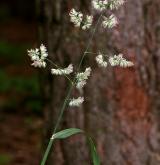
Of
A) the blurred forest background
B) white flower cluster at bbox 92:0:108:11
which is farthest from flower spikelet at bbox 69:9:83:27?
the blurred forest background

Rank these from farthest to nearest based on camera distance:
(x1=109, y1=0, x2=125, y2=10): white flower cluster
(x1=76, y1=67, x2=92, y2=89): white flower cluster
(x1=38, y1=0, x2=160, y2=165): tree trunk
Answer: (x1=38, y1=0, x2=160, y2=165): tree trunk
(x1=76, y1=67, x2=92, y2=89): white flower cluster
(x1=109, y1=0, x2=125, y2=10): white flower cluster

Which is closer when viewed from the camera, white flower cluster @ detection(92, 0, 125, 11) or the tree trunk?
white flower cluster @ detection(92, 0, 125, 11)

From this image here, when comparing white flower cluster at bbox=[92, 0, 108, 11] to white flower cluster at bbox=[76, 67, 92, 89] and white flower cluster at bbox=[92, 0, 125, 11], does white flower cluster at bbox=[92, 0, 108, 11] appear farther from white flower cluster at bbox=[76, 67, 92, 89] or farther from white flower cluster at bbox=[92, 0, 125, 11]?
white flower cluster at bbox=[76, 67, 92, 89]

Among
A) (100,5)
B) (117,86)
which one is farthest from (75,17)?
(117,86)

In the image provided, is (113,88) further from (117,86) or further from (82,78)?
(82,78)

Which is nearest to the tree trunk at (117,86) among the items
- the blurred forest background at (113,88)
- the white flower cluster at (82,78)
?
the blurred forest background at (113,88)

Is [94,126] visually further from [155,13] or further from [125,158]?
[155,13]

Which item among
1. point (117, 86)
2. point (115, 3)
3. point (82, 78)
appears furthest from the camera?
point (117, 86)

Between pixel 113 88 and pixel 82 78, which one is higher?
pixel 113 88
